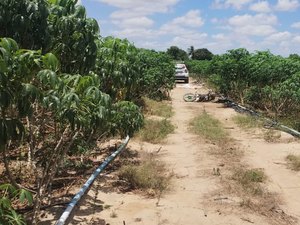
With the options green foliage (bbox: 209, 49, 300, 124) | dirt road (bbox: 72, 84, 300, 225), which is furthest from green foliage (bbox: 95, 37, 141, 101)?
green foliage (bbox: 209, 49, 300, 124)

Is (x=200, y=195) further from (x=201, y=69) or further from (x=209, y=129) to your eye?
(x=201, y=69)

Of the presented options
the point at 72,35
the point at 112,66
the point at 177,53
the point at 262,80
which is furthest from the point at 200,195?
the point at 177,53

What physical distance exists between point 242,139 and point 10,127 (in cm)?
887

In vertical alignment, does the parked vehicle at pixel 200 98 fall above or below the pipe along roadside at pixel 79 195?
above

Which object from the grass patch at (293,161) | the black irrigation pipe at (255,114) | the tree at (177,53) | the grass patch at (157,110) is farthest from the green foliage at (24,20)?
the tree at (177,53)

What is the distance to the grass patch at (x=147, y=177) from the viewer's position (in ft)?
21.8

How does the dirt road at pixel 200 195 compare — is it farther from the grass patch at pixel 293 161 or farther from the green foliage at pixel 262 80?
the green foliage at pixel 262 80

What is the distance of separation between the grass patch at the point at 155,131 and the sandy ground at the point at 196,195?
1.20ft

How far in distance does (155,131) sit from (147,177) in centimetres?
455

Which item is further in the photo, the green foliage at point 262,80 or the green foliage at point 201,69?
the green foliage at point 201,69

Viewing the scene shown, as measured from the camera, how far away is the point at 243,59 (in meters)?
18.4

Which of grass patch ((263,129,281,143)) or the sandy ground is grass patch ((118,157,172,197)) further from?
grass patch ((263,129,281,143))

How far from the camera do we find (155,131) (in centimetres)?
1155

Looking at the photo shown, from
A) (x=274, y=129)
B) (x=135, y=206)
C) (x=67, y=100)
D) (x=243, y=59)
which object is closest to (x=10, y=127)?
(x=67, y=100)
